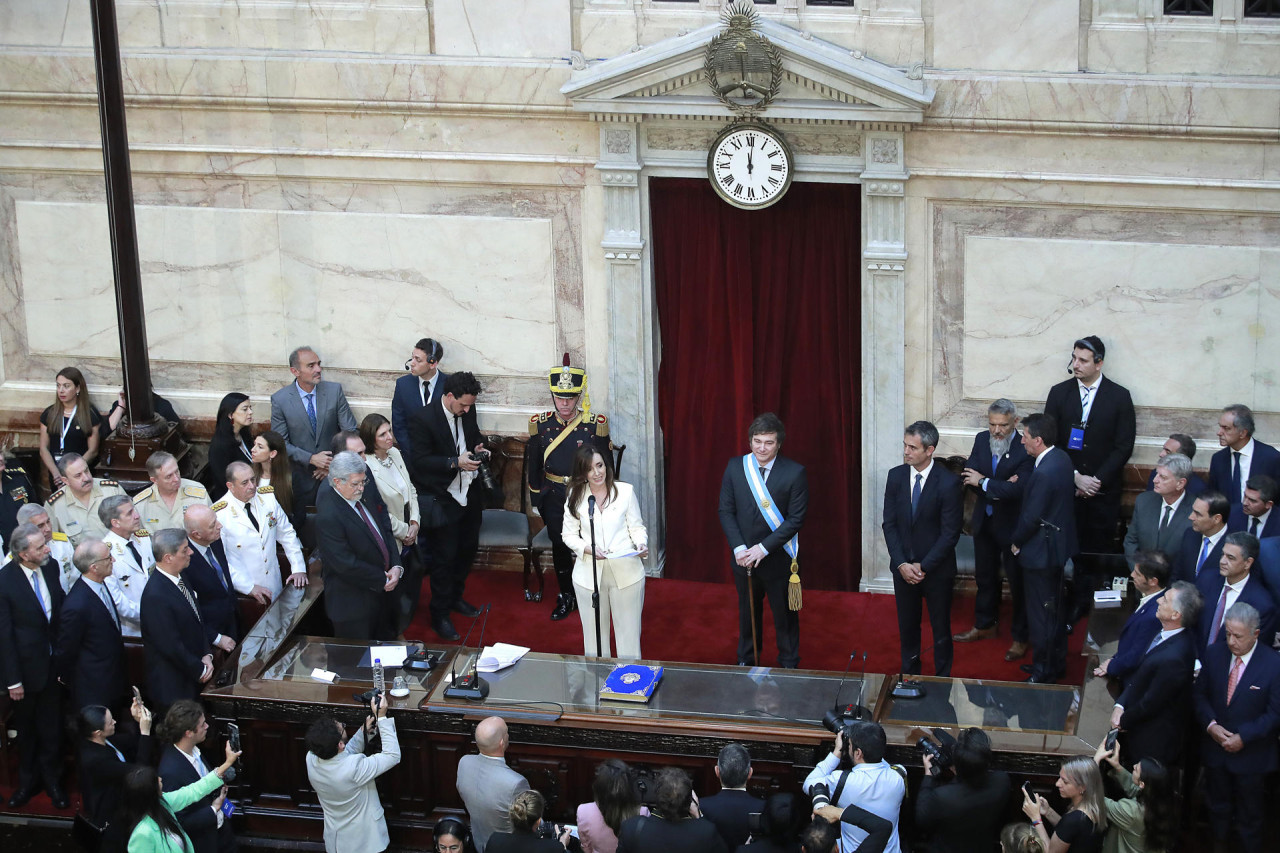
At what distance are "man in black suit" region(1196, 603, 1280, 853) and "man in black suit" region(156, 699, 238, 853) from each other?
4.69m

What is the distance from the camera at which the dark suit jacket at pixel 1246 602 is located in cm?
789

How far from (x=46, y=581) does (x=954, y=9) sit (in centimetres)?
621

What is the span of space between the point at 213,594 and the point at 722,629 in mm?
3292

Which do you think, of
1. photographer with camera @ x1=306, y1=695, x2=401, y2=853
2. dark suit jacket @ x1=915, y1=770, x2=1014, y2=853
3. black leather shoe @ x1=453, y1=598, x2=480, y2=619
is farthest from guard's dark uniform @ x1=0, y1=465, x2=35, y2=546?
dark suit jacket @ x1=915, y1=770, x2=1014, y2=853

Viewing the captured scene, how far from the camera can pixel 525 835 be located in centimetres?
666

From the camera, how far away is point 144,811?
22.4ft

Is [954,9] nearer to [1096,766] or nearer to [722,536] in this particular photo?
[722,536]

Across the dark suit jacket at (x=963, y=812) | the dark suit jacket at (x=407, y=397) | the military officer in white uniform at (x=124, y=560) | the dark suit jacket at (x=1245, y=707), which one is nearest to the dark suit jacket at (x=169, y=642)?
the military officer in white uniform at (x=124, y=560)

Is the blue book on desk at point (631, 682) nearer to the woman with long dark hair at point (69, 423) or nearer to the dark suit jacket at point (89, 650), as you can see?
the dark suit jacket at point (89, 650)

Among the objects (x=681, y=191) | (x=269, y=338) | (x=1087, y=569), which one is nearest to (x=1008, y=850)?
(x=1087, y=569)

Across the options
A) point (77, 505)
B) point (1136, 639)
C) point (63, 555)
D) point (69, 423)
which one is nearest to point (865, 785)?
point (1136, 639)

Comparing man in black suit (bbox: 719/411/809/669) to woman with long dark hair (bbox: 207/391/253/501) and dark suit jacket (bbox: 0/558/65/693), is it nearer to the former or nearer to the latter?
woman with long dark hair (bbox: 207/391/253/501)

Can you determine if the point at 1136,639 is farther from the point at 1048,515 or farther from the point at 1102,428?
the point at 1102,428

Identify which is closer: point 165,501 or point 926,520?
point 926,520
